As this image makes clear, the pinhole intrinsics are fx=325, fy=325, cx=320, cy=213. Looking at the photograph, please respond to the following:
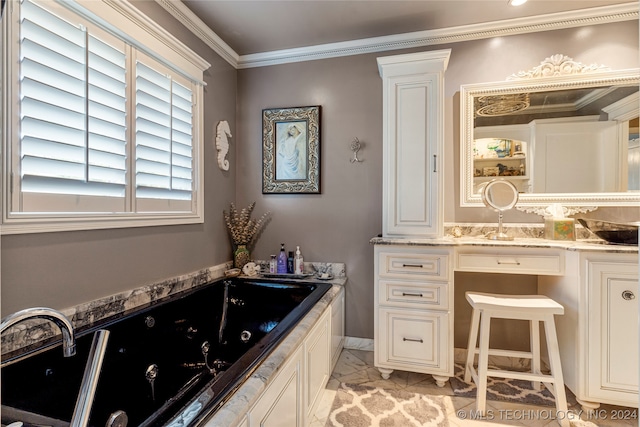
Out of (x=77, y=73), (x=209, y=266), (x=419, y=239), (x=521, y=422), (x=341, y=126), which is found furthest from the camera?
(x=341, y=126)

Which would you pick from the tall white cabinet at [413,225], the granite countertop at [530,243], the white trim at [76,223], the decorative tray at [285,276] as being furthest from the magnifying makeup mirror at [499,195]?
the white trim at [76,223]

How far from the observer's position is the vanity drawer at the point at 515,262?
6.44 ft

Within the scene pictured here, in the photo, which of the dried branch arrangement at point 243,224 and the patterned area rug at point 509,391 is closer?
the patterned area rug at point 509,391

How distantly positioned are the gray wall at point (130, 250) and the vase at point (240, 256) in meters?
0.09

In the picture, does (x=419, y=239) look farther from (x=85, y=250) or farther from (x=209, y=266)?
(x=85, y=250)

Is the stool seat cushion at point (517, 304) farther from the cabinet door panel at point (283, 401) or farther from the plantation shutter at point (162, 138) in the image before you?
the plantation shutter at point (162, 138)

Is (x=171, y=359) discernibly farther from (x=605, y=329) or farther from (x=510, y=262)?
(x=605, y=329)

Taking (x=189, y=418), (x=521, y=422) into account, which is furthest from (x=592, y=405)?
(x=189, y=418)

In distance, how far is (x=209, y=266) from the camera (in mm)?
2490

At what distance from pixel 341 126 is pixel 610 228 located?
1.89 metres

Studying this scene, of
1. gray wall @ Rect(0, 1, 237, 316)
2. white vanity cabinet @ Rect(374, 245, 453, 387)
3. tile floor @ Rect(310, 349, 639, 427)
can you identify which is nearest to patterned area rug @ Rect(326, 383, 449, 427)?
tile floor @ Rect(310, 349, 639, 427)

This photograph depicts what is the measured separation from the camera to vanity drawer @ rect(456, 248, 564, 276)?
1.96 meters

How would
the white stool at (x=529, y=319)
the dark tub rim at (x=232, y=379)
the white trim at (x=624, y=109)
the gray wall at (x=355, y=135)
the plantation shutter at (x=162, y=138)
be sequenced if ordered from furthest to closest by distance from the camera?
1. the gray wall at (x=355, y=135)
2. the white trim at (x=624, y=109)
3. the plantation shutter at (x=162, y=138)
4. the white stool at (x=529, y=319)
5. the dark tub rim at (x=232, y=379)

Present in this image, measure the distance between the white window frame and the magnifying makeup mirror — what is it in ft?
6.74
